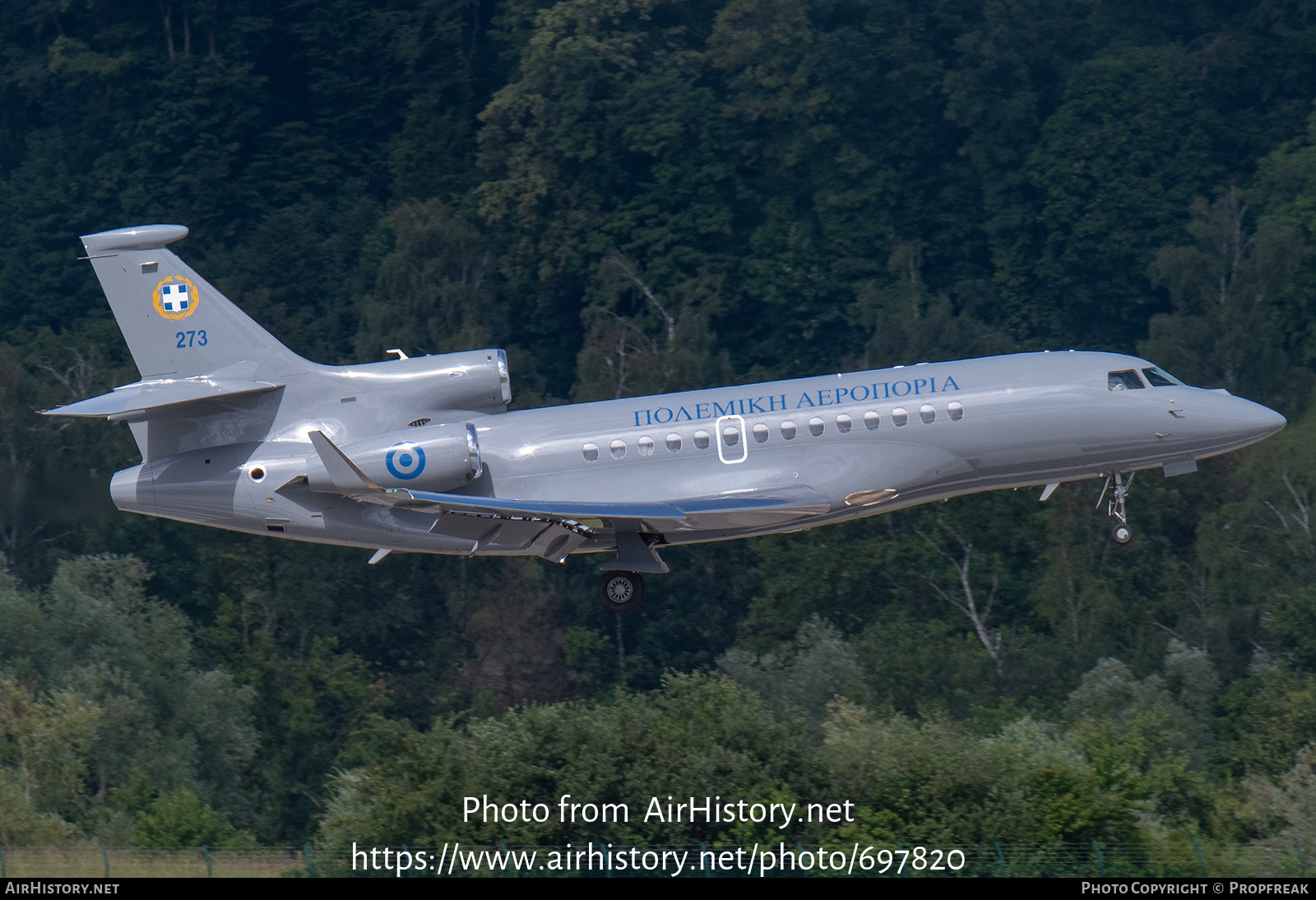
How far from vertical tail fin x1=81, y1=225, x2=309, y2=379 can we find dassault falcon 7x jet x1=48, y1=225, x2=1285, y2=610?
0.04 m

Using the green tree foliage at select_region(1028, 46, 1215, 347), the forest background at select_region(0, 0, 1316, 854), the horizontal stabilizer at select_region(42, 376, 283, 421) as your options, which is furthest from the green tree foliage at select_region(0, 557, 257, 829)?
the green tree foliage at select_region(1028, 46, 1215, 347)

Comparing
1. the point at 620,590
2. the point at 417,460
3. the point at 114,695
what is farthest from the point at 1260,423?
the point at 114,695

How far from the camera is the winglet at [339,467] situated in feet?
94.9

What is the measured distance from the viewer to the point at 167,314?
33.9 meters

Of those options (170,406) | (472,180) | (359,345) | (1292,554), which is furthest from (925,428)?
(472,180)

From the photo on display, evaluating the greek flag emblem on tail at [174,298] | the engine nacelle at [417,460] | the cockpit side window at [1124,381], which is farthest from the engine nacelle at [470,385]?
the cockpit side window at [1124,381]

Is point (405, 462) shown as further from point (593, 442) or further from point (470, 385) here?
point (593, 442)

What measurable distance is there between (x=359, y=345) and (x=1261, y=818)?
1719 inches

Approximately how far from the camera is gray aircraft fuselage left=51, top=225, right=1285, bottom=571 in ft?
103

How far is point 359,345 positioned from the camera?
73.6 metres

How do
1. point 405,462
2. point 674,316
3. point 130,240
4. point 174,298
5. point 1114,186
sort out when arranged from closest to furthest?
point 405,462
point 130,240
point 174,298
point 674,316
point 1114,186

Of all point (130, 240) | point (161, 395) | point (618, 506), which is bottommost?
point (618, 506)

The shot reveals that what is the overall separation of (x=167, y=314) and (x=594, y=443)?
8.00m

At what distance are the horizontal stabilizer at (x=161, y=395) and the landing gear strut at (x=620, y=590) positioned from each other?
6.60m
